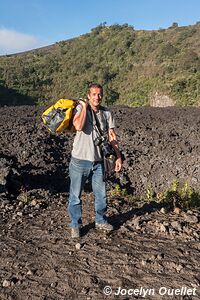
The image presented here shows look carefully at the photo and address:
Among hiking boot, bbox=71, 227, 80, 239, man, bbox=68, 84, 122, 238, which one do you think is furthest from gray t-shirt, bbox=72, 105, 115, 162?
hiking boot, bbox=71, 227, 80, 239

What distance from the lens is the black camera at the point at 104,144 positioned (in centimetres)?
405

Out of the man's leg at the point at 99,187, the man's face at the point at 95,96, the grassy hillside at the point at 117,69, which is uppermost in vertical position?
the grassy hillside at the point at 117,69

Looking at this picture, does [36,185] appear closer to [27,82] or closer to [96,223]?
[96,223]

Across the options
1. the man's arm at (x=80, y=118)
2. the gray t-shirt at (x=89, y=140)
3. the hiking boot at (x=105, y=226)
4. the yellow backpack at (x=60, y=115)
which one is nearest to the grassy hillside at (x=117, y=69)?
the hiking boot at (x=105, y=226)

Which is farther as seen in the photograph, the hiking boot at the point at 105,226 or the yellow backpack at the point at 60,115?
the hiking boot at the point at 105,226

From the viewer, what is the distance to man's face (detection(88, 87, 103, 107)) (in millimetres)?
3920

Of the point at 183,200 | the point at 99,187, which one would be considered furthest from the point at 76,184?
the point at 183,200

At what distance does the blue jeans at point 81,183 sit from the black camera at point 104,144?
0.17 meters

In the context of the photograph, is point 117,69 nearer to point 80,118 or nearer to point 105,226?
point 105,226

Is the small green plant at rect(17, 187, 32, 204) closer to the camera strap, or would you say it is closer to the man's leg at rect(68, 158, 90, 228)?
the man's leg at rect(68, 158, 90, 228)

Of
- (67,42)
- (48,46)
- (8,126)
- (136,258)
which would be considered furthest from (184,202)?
(48,46)

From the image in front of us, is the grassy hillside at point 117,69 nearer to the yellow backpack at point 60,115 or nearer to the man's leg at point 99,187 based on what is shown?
the man's leg at point 99,187

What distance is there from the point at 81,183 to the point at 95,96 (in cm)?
94

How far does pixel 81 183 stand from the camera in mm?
4152
